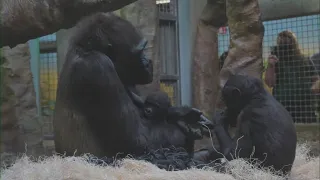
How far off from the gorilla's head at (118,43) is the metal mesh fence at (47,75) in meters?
1.10

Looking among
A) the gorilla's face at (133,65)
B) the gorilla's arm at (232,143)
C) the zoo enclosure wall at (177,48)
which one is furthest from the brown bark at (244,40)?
the gorilla's face at (133,65)

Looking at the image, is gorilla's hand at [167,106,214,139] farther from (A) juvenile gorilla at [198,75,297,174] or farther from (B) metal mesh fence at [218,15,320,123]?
(B) metal mesh fence at [218,15,320,123]

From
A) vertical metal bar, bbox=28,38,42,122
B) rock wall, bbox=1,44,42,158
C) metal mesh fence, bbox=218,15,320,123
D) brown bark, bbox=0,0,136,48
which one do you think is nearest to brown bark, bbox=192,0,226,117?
metal mesh fence, bbox=218,15,320,123

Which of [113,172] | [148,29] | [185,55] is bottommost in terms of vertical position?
[113,172]

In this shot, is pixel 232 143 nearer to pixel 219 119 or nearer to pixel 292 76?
pixel 219 119

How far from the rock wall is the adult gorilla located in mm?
1440

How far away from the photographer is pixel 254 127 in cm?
235


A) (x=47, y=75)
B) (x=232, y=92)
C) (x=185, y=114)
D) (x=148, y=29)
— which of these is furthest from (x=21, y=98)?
(x=232, y=92)

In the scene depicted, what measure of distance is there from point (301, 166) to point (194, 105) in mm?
720

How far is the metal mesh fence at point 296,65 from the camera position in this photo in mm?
3342

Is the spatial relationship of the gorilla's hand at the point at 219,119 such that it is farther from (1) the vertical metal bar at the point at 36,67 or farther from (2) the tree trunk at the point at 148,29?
(1) the vertical metal bar at the point at 36,67

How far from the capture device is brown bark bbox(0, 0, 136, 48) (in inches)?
83.9

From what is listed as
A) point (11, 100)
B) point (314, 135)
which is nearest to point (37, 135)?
point (11, 100)

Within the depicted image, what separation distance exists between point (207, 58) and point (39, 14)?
0.90 meters
